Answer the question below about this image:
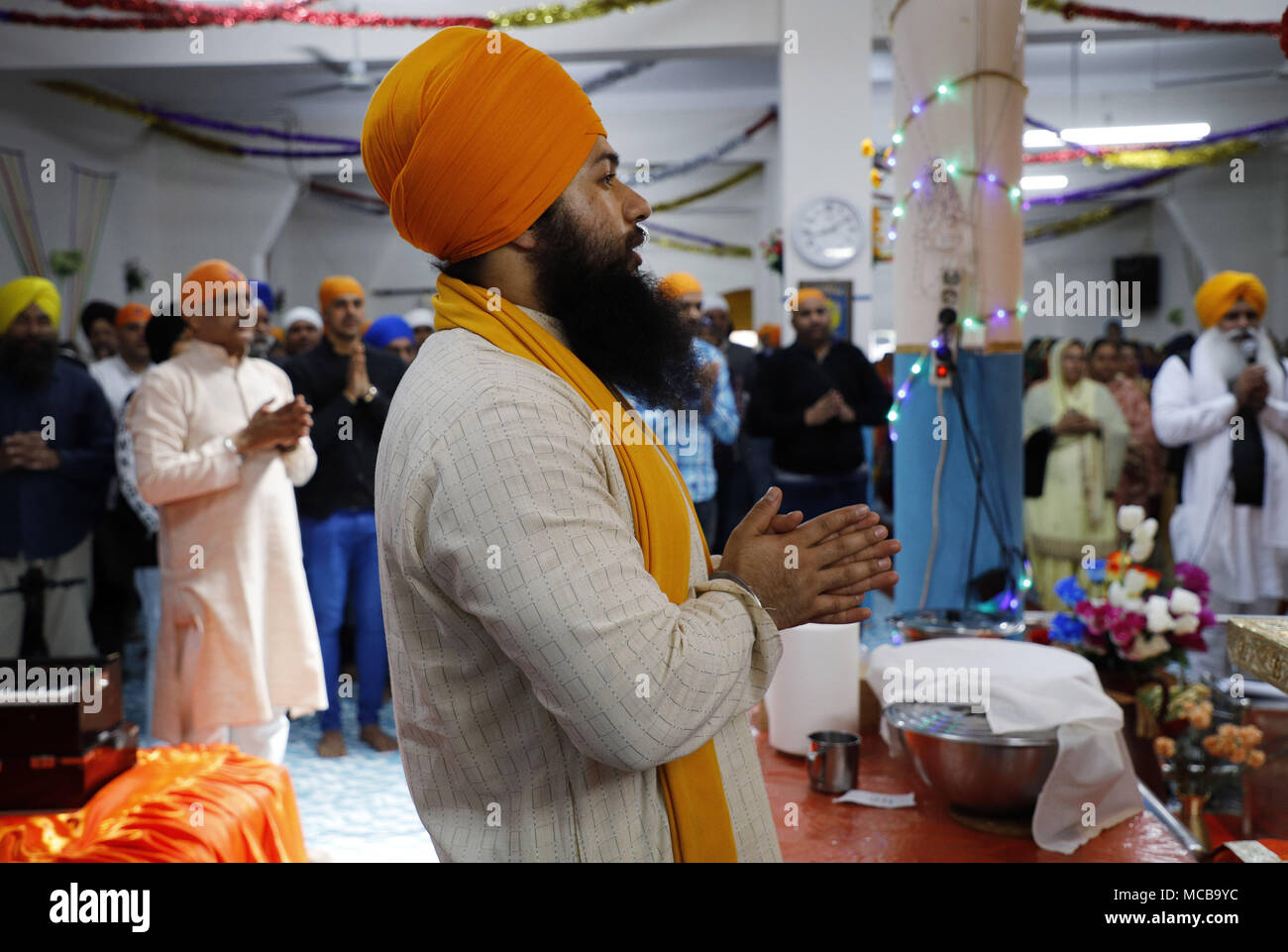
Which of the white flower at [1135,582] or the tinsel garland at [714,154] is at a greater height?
the tinsel garland at [714,154]

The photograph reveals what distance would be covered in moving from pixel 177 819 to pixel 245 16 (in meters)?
5.40

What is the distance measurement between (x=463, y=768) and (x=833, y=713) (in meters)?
1.11

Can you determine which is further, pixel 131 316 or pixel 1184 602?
pixel 131 316

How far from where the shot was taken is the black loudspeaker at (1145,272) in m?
12.6

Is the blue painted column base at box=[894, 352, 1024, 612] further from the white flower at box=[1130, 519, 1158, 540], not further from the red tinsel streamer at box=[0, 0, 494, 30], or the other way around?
the red tinsel streamer at box=[0, 0, 494, 30]

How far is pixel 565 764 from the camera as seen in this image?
1.09 meters

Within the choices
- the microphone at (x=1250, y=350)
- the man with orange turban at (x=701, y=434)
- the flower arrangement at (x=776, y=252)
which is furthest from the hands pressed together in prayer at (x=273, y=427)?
the flower arrangement at (x=776, y=252)

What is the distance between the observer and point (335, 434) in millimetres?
4047

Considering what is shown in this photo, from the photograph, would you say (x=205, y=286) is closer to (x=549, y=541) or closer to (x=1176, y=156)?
(x=549, y=541)

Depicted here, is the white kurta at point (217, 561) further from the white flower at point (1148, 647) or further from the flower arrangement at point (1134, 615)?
the white flower at point (1148, 647)

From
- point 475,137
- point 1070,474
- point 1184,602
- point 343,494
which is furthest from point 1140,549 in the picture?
point 343,494

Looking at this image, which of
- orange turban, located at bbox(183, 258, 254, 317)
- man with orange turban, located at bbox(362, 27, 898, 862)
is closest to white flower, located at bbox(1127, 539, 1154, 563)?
man with orange turban, located at bbox(362, 27, 898, 862)

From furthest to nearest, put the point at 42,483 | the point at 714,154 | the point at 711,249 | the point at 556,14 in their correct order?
1. the point at 711,249
2. the point at 714,154
3. the point at 556,14
4. the point at 42,483

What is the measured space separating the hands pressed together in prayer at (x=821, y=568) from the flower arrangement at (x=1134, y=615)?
159 cm
